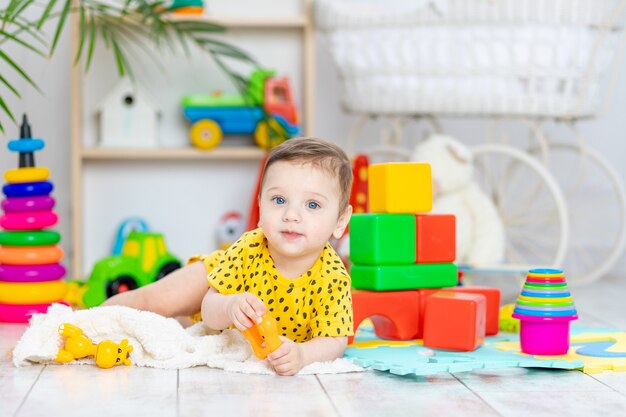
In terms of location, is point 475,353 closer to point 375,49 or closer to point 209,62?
point 375,49

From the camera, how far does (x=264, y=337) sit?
1.21 meters

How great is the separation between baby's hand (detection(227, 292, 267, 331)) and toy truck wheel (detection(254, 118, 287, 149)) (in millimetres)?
1297

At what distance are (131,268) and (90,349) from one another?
653mm

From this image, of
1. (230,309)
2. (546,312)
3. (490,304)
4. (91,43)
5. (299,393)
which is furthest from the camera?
(91,43)

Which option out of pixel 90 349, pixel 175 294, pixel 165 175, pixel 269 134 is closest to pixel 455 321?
pixel 175 294

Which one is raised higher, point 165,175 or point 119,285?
point 165,175

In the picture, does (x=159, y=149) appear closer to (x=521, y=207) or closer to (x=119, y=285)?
(x=119, y=285)

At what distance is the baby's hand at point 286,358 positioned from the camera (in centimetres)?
123

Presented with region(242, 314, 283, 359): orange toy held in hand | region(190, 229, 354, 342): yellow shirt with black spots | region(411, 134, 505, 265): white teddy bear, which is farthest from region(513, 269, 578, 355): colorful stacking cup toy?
region(411, 134, 505, 265): white teddy bear

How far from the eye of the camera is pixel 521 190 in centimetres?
281

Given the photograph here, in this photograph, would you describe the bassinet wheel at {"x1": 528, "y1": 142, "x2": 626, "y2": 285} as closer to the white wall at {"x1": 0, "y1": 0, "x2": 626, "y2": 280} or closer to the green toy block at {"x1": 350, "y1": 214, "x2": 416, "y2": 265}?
the white wall at {"x1": 0, "y1": 0, "x2": 626, "y2": 280}

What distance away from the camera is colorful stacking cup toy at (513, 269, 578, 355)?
137cm

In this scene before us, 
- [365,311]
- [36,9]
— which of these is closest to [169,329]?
[365,311]

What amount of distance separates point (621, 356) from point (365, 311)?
397 millimetres
